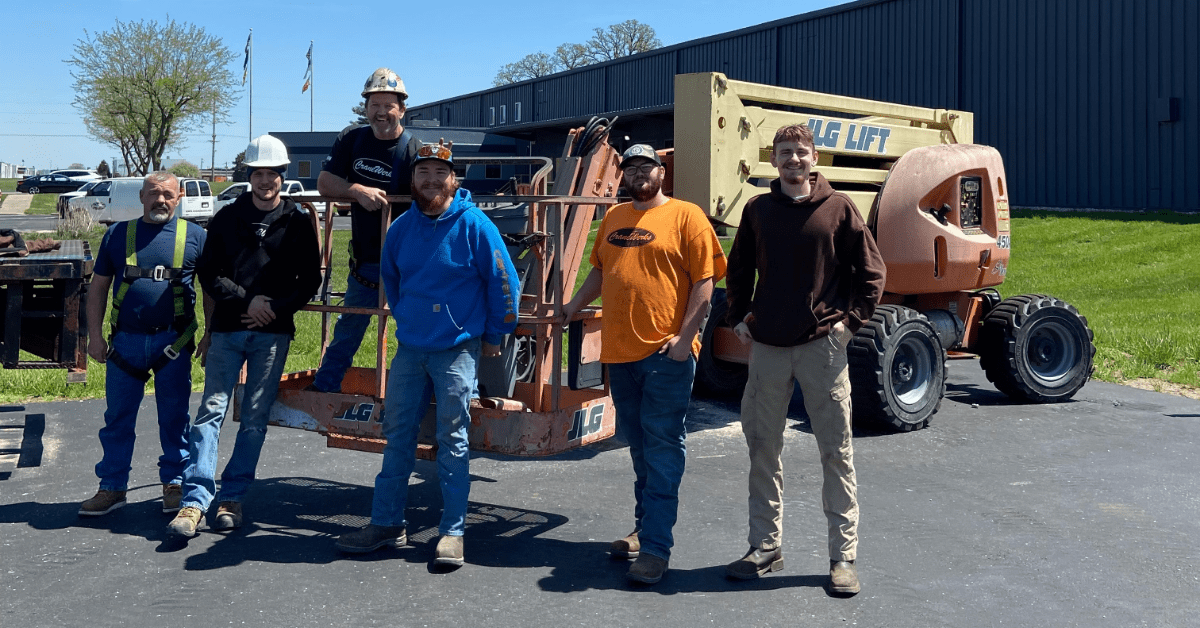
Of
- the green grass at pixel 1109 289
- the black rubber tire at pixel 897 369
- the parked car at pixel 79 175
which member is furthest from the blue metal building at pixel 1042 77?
the parked car at pixel 79 175

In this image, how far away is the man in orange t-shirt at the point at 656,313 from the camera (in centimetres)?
516

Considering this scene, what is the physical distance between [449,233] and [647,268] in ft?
3.25

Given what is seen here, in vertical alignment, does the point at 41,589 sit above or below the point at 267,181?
below

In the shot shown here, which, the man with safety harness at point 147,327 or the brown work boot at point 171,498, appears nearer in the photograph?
the man with safety harness at point 147,327

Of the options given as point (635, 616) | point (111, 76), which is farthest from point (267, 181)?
point (111, 76)

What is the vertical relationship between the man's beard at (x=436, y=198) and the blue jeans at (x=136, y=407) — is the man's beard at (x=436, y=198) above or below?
above

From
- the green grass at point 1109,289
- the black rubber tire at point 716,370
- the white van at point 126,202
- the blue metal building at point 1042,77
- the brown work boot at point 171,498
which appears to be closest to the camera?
the brown work boot at point 171,498

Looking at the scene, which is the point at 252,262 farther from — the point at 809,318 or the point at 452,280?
the point at 809,318

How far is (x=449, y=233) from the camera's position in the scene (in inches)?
213

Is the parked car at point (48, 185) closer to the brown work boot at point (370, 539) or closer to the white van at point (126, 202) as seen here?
the white van at point (126, 202)

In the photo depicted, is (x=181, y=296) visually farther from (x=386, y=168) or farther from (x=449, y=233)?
(x=449, y=233)

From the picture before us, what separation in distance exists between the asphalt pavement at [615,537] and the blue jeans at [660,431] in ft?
0.83

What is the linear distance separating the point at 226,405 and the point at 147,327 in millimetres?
609

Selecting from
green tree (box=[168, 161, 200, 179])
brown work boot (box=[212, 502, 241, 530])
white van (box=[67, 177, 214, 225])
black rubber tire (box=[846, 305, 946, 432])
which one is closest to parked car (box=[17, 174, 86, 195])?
green tree (box=[168, 161, 200, 179])
